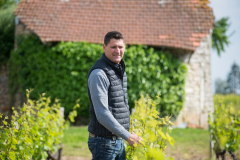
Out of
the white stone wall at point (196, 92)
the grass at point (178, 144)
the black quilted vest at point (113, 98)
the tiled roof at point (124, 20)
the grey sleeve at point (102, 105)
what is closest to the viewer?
the grey sleeve at point (102, 105)

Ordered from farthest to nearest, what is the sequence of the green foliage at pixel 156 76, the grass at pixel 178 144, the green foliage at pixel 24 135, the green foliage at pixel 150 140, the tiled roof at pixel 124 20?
the tiled roof at pixel 124 20 < the green foliage at pixel 156 76 < the grass at pixel 178 144 < the green foliage at pixel 24 135 < the green foliage at pixel 150 140

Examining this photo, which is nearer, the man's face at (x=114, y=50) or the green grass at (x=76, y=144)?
the man's face at (x=114, y=50)

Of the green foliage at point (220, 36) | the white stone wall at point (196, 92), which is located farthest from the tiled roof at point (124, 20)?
the green foliage at point (220, 36)

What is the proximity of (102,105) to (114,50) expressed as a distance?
549 millimetres

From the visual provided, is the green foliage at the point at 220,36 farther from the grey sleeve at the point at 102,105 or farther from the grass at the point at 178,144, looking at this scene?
the grey sleeve at the point at 102,105

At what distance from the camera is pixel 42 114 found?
12.5 feet

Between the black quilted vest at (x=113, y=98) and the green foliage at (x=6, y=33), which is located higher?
the green foliage at (x=6, y=33)

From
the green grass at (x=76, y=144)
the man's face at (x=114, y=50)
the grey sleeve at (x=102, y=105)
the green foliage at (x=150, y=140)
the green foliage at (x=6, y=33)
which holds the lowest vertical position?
the green grass at (x=76, y=144)

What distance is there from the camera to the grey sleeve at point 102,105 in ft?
6.75

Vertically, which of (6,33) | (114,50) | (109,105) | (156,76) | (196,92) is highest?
(6,33)

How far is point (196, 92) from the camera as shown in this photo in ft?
32.2

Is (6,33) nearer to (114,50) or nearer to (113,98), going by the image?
(114,50)

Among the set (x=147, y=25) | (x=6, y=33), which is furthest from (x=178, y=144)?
(x=6, y=33)

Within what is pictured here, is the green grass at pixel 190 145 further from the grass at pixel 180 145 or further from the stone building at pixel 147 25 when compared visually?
the stone building at pixel 147 25
